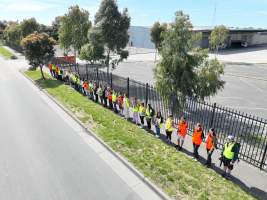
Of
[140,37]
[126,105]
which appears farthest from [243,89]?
[140,37]

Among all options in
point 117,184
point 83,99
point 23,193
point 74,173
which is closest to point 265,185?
point 117,184

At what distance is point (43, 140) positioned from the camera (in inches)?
430

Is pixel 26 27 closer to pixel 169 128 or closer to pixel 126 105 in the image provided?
pixel 126 105

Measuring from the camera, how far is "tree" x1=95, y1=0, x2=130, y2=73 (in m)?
20.9

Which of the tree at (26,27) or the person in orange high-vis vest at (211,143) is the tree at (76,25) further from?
the person in orange high-vis vest at (211,143)

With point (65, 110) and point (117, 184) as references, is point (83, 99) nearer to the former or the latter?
point (65, 110)

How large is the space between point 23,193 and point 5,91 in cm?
1421

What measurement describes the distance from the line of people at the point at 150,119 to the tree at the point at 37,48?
1.58 metres

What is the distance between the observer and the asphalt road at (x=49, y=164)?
7.42 metres

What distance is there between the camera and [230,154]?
26.8 feet

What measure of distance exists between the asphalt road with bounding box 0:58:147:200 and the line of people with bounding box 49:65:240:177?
3127 mm

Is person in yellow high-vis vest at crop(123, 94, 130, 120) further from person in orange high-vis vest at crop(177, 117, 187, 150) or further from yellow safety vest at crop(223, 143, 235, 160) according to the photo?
yellow safety vest at crop(223, 143, 235, 160)

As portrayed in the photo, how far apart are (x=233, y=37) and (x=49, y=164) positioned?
62.4 metres

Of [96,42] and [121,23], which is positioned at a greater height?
[121,23]
